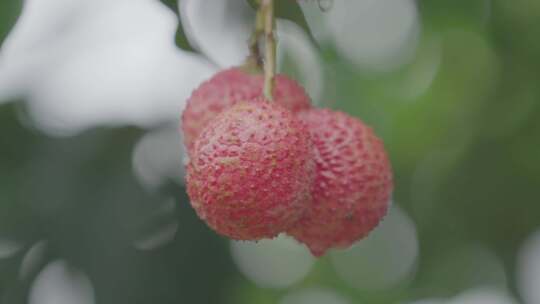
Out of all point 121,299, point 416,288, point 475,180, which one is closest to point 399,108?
point 475,180

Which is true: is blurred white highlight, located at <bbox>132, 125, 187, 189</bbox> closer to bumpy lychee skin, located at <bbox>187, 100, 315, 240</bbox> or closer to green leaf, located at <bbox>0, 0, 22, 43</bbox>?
green leaf, located at <bbox>0, 0, 22, 43</bbox>

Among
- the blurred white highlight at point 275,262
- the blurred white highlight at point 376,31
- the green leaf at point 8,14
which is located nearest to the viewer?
the green leaf at point 8,14

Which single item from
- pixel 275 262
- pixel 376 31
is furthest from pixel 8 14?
pixel 275 262

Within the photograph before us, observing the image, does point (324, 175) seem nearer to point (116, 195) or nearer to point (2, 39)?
point (2, 39)

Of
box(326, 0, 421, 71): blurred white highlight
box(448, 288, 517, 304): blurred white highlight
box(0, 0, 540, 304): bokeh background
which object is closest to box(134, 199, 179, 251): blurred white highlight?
box(0, 0, 540, 304): bokeh background

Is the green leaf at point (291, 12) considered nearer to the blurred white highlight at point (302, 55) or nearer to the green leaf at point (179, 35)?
the blurred white highlight at point (302, 55)

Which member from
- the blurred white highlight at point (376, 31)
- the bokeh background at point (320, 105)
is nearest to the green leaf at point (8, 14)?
the bokeh background at point (320, 105)
